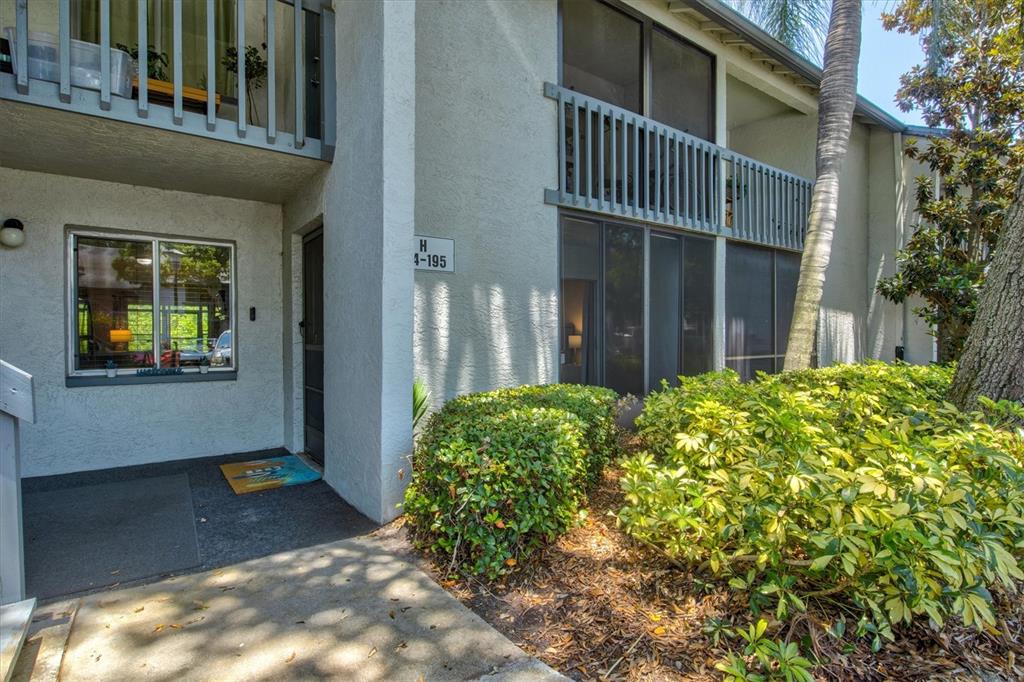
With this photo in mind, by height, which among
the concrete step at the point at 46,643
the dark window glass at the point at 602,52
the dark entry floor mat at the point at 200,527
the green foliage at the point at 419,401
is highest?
the dark window glass at the point at 602,52

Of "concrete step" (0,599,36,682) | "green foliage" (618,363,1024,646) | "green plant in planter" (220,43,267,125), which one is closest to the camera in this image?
"green foliage" (618,363,1024,646)

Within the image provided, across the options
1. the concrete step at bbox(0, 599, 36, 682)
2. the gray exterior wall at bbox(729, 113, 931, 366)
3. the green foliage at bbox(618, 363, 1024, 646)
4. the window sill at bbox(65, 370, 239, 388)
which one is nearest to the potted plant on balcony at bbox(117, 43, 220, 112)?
the window sill at bbox(65, 370, 239, 388)

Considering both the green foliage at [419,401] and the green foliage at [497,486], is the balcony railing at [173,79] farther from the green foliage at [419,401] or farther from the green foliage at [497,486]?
the green foliage at [497,486]

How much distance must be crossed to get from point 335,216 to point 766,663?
4226mm

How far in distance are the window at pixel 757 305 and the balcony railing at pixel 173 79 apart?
6.02 metres

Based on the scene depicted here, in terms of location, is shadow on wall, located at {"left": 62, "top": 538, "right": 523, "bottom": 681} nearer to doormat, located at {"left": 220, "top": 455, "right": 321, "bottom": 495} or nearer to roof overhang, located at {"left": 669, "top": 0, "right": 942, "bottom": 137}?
doormat, located at {"left": 220, "top": 455, "right": 321, "bottom": 495}

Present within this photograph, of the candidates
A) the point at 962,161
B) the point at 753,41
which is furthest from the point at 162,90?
the point at 962,161

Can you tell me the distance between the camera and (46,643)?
245 cm

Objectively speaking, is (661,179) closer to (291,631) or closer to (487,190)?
(487,190)

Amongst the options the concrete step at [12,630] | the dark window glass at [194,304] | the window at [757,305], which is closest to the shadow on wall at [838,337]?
the window at [757,305]

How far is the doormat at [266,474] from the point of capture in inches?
186

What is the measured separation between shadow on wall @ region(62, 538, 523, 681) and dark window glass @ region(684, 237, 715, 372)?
17.3ft

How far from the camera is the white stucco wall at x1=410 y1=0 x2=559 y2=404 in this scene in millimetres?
4738

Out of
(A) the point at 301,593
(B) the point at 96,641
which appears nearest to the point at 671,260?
(A) the point at 301,593
